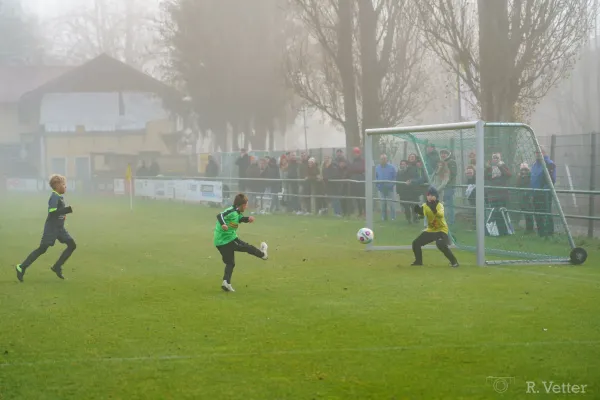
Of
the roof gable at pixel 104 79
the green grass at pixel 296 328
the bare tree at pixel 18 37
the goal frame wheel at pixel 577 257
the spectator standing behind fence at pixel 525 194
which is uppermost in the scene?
the bare tree at pixel 18 37

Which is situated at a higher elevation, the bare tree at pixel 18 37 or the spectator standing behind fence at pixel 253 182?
the bare tree at pixel 18 37

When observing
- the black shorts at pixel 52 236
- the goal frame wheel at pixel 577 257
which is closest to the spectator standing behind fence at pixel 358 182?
the goal frame wheel at pixel 577 257

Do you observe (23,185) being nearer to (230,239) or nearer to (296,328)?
(230,239)

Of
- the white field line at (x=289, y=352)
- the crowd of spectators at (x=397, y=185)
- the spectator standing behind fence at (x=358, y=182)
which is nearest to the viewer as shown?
the white field line at (x=289, y=352)

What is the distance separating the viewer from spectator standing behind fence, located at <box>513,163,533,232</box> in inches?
731

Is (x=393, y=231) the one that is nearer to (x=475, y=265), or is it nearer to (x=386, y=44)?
(x=475, y=265)

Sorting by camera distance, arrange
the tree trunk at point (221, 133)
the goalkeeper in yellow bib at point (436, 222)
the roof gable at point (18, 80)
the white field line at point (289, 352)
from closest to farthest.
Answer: the white field line at point (289, 352) → the goalkeeper in yellow bib at point (436, 222) → the tree trunk at point (221, 133) → the roof gable at point (18, 80)

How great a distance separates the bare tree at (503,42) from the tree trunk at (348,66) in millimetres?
5530

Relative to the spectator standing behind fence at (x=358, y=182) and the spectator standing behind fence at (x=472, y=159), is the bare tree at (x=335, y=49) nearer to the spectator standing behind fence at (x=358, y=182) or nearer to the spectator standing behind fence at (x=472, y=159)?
the spectator standing behind fence at (x=358, y=182)

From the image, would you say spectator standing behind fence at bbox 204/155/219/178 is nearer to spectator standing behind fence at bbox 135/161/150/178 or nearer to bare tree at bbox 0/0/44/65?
spectator standing behind fence at bbox 135/161/150/178

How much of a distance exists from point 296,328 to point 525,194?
9.58m

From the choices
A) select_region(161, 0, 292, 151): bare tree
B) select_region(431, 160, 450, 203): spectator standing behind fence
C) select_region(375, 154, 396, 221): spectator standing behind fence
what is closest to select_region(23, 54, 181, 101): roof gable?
select_region(161, 0, 292, 151): bare tree

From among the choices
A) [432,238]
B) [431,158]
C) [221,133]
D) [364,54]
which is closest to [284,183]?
[364,54]

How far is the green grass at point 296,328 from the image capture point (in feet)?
26.7
